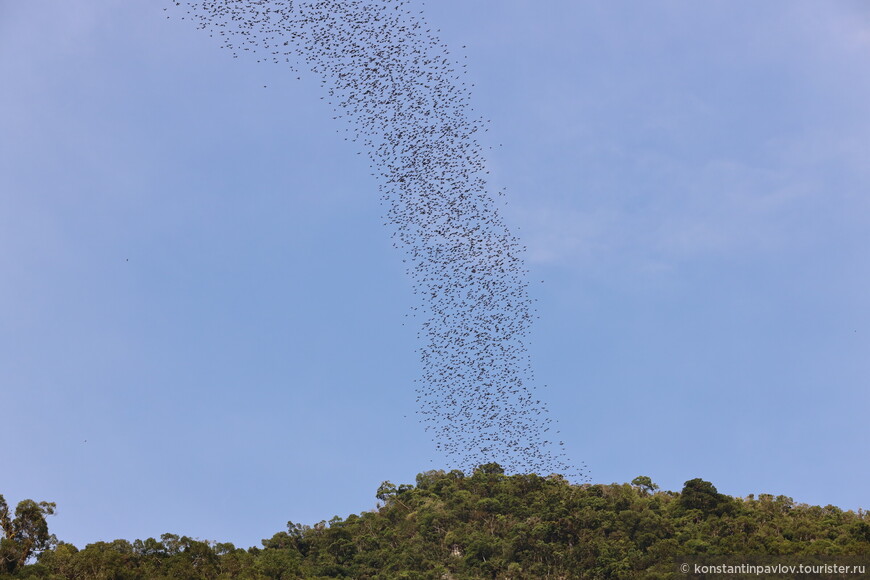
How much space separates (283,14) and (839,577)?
48151mm

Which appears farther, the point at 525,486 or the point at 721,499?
the point at 525,486

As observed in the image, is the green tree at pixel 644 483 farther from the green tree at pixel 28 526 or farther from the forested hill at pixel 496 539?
the green tree at pixel 28 526

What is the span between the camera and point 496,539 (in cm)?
9081

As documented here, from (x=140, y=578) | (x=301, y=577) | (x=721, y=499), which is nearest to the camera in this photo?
(x=140, y=578)

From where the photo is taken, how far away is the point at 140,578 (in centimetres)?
6994

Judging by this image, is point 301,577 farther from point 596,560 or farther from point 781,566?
point 781,566

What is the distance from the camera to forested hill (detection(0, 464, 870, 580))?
7088cm

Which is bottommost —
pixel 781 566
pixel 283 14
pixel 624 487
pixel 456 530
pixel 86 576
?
pixel 86 576

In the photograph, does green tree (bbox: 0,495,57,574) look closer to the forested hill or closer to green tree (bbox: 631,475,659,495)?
the forested hill

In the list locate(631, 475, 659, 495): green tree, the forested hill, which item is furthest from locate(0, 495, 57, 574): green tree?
locate(631, 475, 659, 495): green tree

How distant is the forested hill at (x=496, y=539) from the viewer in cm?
7088

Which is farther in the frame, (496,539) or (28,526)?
(496,539)

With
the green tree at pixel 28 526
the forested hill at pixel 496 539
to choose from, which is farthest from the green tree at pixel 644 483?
the green tree at pixel 28 526

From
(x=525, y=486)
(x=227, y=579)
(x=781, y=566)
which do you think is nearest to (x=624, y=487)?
(x=525, y=486)
